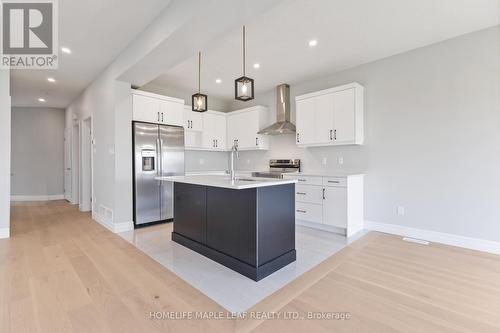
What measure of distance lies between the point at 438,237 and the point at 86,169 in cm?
696

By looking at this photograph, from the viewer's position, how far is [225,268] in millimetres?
2549

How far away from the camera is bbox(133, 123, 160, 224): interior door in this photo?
410cm

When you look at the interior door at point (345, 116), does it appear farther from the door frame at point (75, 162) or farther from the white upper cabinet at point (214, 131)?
the door frame at point (75, 162)

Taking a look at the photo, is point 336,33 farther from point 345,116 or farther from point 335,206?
point 335,206

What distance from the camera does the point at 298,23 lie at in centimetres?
285

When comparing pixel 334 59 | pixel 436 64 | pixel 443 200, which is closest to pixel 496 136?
pixel 443 200

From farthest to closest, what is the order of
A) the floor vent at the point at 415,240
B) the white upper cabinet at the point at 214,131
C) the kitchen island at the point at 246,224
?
the white upper cabinet at the point at 214,131 → the floor vent at the point at 415,240 → the kitchen island at the point at 246,224

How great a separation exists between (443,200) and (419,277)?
1562mm

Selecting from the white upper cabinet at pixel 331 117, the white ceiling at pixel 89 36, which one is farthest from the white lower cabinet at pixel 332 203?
the white ceiling at pixel 89 36

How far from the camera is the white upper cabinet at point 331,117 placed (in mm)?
3863

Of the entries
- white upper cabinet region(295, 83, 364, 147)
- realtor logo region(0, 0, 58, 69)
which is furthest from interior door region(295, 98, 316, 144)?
realtor logo region(0, 0, 58, 69)

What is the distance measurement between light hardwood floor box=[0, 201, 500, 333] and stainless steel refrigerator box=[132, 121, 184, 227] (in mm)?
1081

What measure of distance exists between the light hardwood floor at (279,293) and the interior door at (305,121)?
2.08 metres

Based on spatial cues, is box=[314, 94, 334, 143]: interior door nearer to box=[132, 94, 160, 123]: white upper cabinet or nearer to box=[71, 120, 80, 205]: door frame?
box=[132, 94, 160, 123]: white upper cabinet
